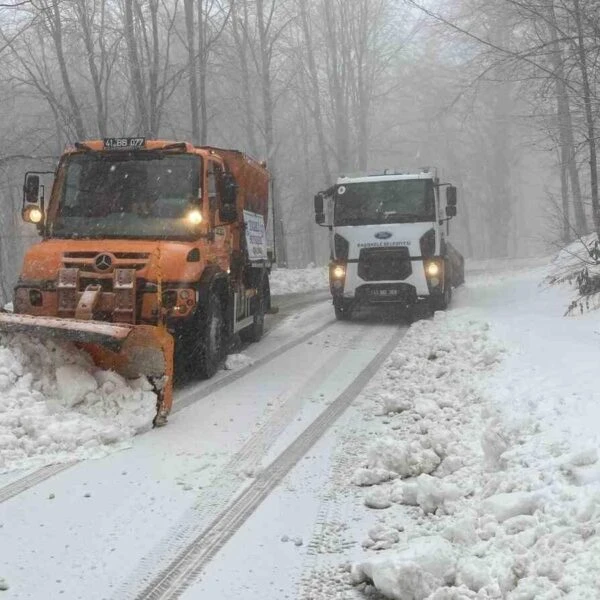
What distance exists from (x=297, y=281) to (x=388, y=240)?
34.0 feet

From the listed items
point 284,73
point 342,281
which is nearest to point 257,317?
point 342,281

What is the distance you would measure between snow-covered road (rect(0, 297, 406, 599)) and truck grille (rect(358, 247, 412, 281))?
5022mm

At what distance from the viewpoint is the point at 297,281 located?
910 inches

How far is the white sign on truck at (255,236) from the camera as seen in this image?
35.4 ft

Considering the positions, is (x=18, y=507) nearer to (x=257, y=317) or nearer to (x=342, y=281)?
(x=257, y=317)

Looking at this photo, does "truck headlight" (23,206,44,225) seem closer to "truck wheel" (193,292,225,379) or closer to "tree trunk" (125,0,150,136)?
"truck wheel" (193,292,225,379)

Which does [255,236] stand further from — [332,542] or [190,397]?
[332,542]

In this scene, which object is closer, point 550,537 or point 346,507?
point 550,537

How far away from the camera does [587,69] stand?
10.6 metres

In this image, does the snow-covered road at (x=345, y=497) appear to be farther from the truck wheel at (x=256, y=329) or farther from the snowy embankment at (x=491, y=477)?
the truck wheel at (x=256, y=329)

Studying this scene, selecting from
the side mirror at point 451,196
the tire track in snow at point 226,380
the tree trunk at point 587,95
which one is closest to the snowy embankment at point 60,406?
the tire track in snow at point 226,380

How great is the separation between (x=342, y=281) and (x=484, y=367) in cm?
604

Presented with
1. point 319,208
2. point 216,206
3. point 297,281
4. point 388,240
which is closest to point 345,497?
point 216,206

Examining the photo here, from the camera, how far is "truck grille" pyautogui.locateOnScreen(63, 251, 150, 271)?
7.42m
